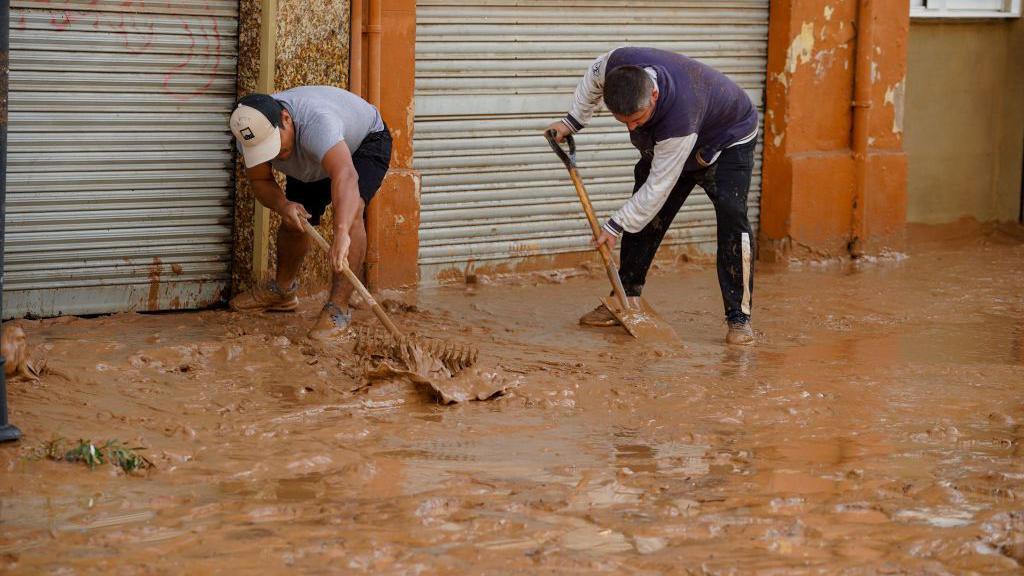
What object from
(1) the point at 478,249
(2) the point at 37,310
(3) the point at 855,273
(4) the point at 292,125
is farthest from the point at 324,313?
(3) the point at 855,273

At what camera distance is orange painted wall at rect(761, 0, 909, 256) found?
31.4ft

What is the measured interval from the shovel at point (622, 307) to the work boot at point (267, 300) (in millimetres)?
1631

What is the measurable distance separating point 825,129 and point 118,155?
17.0ft

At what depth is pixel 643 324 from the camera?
710cm

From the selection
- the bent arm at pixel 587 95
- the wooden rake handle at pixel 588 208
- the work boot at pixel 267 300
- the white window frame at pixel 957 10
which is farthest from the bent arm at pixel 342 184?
the white window frame at pixel 957 10

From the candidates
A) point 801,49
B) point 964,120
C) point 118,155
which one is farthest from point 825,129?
point 118,155

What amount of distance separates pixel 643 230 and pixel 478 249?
156 cm

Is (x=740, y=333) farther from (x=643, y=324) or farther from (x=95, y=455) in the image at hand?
(x=95, y=455)

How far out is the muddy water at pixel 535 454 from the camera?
3.94 metres

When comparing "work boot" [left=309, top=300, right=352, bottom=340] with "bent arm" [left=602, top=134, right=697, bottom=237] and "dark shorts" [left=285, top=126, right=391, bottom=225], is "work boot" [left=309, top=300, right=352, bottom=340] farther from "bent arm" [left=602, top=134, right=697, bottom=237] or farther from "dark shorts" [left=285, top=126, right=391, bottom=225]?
"bent arm" [left=602, top=134, right=697, bottom=237]

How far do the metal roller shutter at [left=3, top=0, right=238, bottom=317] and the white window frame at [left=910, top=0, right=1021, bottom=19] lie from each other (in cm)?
585

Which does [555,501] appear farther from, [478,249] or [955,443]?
[478,249]

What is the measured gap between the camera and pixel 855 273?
9.52 meters

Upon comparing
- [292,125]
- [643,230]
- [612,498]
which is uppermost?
[292,125]
